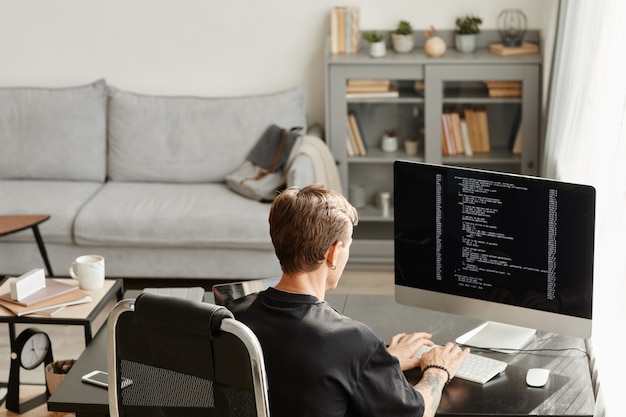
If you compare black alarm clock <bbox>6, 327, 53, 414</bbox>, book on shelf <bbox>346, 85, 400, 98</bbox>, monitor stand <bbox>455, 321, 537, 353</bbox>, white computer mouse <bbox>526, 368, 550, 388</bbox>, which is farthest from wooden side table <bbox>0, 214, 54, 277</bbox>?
white computer mouse <bbox>526, 368, 550, 388</bbox>

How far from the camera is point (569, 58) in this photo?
395 centimetres

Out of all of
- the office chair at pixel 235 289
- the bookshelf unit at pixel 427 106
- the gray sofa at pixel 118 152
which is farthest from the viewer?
the bookshelf unit at pixel 427 106

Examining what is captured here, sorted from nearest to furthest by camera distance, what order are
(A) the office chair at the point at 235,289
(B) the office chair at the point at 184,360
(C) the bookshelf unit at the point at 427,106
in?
(B) the office chair at the point at 184,360 < (A) the office chair at the point at 235,289 < (C) the bookshelf unit at the point at 427,106

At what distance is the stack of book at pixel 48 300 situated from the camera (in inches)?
123

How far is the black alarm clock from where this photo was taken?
131 inches

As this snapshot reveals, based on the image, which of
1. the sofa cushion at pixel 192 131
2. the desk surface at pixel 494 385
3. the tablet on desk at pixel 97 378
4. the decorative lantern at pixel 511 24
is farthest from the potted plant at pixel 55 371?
the decorative lantern at pixel 511 24

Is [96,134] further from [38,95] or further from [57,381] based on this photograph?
[57,381]

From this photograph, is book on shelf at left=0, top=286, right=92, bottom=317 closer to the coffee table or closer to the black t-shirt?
the coffee table

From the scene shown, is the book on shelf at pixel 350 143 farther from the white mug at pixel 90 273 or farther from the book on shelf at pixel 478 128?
the white mug at pixel 90 273

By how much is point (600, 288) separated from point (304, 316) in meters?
1.02

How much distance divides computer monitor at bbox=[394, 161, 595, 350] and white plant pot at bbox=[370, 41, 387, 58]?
2.41 metres

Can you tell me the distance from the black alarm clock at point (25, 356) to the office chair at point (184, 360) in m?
1.45

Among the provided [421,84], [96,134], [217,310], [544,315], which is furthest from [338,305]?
[96,134]

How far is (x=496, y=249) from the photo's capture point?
2494 mm
